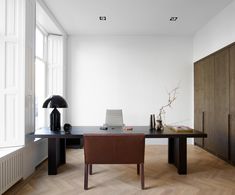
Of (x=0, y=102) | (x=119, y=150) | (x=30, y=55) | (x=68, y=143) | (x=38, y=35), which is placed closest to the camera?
(x=119, y=150)

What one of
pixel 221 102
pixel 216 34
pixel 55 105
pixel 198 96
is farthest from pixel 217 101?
pixel 55 105

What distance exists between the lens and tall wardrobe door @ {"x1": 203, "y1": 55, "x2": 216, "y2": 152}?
4.74 metres

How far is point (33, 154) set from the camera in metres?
3.65

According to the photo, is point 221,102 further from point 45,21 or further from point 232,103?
point 45,21

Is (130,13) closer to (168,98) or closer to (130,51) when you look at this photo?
(130,51)

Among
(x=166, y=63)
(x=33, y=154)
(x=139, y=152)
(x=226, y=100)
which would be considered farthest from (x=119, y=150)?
(x=166, y=63)

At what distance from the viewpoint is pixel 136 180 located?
328cm

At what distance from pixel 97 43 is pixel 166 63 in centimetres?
199

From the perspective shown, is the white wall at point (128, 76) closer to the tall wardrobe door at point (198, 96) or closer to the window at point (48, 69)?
the tall wardrobe door at point (198, 96)

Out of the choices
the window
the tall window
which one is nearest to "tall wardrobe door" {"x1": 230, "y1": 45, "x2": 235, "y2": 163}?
the window

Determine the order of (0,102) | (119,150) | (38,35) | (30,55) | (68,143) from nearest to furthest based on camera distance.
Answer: (119,150) < (0,102) < (30,55) < (38,35) < (68,143)

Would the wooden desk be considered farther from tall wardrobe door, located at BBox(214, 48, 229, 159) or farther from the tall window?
the tall window

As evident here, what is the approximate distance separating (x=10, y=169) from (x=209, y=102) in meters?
4.11

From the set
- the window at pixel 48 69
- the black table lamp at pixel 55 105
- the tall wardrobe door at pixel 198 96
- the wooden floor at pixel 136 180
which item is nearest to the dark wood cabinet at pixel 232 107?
the wooden floor at pixel 136 180
